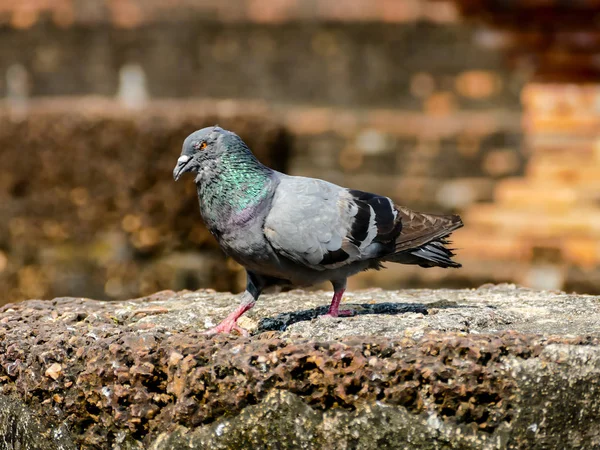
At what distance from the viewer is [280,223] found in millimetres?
3234

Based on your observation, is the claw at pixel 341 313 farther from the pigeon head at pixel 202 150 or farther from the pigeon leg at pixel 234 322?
the pigeon head at pixel 202 150

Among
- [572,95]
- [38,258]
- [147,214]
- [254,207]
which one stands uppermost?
[572,95]

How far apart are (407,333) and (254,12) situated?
14.7 feet

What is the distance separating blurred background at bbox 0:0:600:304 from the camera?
6.40m

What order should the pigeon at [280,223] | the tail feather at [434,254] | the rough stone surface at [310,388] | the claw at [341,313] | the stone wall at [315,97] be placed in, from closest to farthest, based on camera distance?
1. the rough stone surface at [310,388]
2. the pigeon at [280,223]
3. the claw at [341,313]
4. the tail feather at [434,254]
5. the stone wall at [315,97]

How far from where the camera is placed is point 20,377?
3.09 metres

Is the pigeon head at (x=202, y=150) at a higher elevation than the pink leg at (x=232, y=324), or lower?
higher

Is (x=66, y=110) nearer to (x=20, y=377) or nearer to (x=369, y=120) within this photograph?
(x=369, y=120)

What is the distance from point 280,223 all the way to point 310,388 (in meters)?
0.64

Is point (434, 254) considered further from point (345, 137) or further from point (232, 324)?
point (345, 137)

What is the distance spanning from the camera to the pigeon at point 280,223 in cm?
324

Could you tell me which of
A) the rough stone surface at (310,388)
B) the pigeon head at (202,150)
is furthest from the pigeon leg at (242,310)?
the pigeon head at (202,150)

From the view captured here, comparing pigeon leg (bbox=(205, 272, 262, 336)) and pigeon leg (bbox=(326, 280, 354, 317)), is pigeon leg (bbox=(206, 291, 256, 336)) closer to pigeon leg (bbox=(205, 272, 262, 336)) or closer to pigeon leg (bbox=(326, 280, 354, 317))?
pigeon leg (bbox=(205, 272, 262, 336))

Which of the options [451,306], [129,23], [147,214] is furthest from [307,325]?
[129,23]
